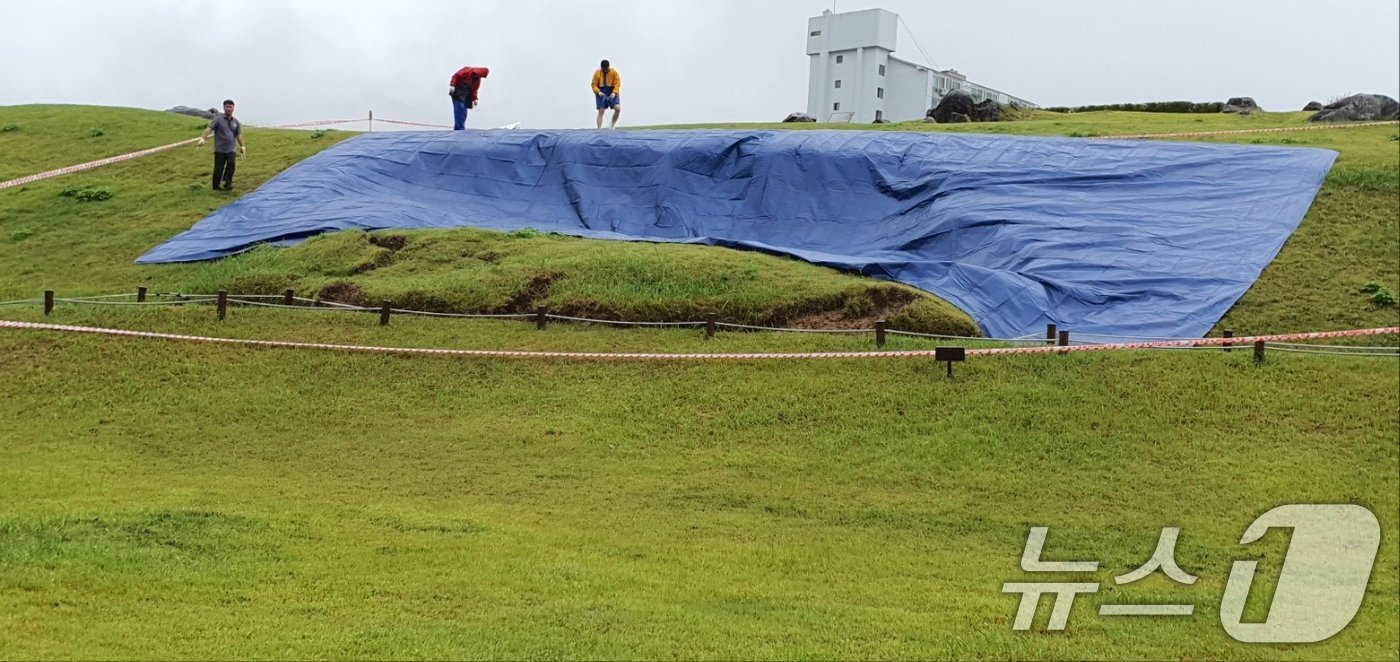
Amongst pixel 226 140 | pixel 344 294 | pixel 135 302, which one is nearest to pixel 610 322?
pixel 344 294

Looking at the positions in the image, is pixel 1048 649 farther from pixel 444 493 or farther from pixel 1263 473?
pixel 444 493

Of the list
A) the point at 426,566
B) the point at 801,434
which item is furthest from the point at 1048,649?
the point at 801,434

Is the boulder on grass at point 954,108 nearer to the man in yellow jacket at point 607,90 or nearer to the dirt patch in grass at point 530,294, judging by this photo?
the man in yellow jacket at point 607,90

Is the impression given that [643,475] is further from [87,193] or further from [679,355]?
[87,193]

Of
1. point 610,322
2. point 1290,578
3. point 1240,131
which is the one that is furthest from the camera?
point 1240,131

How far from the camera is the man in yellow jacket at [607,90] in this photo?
2342cm

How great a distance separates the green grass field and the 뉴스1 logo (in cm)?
11

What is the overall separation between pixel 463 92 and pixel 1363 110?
18129 mm

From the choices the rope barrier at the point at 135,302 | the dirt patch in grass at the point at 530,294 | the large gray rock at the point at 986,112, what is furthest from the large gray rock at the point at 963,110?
the rope barrier at the point at 135,302

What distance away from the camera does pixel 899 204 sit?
1709 cm

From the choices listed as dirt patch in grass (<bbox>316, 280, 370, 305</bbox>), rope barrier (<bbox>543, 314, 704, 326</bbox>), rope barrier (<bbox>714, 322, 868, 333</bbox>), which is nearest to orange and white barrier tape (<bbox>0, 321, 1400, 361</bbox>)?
rope barrier (<bbox>714, 322, 868, 333</bbox>)

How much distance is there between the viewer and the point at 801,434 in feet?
35.3

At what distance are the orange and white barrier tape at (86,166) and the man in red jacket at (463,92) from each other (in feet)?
19.2

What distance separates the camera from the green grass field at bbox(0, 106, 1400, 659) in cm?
633
